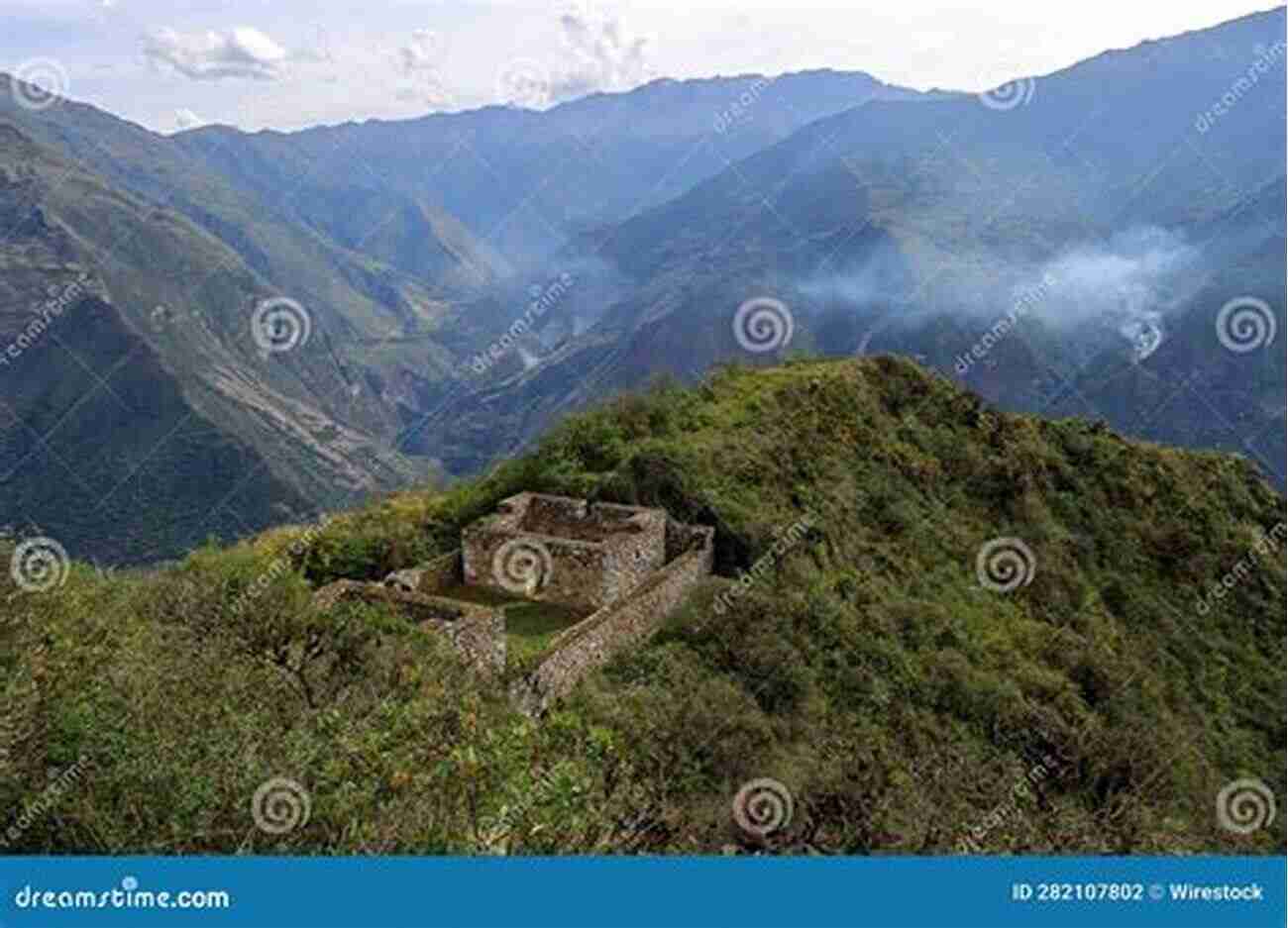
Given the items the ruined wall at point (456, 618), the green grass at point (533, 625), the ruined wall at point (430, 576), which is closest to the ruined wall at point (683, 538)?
the green grass at point (533, 625)

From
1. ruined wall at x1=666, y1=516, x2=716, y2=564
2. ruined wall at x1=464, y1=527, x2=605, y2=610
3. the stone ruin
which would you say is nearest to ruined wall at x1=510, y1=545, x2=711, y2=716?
the stone ruin

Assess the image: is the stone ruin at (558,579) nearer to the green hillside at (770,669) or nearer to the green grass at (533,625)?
the green grass at (533,625)

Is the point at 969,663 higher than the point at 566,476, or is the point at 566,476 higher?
the point at 566,476

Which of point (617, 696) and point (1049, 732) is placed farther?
point (1049, 732)

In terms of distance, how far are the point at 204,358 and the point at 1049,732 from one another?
6644 inches

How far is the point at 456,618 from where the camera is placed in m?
18.6

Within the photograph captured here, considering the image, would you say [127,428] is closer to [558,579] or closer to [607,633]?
[558,579]

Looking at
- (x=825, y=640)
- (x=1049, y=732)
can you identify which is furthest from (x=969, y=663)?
(x=825, y=640)

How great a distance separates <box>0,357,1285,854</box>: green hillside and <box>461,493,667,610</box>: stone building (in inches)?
46.8

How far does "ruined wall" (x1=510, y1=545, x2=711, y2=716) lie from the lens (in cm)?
1817

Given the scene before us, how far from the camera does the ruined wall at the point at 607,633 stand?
59.6 feet

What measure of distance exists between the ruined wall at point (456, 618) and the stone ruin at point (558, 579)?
Answer: 2cm

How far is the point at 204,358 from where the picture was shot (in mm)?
176750

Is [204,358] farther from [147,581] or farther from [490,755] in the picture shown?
[490,755]
